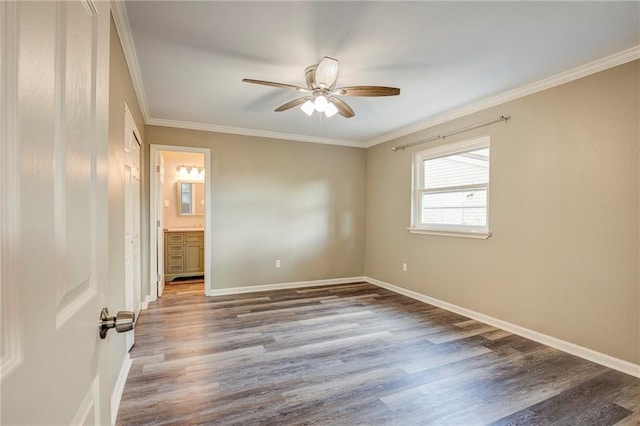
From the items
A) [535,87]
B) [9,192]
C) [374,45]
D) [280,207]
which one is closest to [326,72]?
[374,45]

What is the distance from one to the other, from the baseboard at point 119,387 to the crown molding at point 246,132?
118 inches

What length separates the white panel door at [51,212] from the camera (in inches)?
14.4

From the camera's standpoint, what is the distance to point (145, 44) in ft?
7.75

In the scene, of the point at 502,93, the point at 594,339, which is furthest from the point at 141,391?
the point at 502,93

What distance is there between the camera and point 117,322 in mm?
772

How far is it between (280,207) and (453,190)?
2.52 m

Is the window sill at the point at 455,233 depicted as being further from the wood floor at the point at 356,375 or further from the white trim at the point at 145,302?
the white trim at the point at 145,302

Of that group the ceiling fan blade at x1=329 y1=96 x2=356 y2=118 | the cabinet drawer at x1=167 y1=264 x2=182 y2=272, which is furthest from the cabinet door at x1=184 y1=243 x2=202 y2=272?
the ceiling fan blade at x1=329 y1=96 x2=356 y2=118

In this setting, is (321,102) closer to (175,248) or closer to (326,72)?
(326,72)

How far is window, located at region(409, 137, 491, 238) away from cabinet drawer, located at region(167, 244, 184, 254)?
399 cm

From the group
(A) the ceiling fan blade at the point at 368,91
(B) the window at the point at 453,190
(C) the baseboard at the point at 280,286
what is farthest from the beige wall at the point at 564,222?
(C) the baseboard at the point at 280,286

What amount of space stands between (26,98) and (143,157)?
416cm

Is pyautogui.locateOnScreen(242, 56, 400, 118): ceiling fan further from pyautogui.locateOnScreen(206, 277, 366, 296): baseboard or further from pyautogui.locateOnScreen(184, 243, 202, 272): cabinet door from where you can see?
pyautogui.locateOnScreen(184, 243, 202, 272): cabinet door

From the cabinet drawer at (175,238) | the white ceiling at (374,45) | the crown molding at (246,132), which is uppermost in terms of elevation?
the white ceiling at (374,45)
